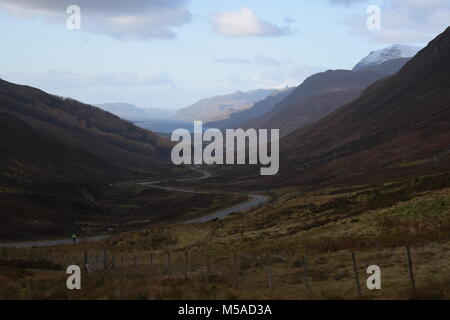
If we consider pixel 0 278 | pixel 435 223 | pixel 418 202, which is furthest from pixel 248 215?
pixel 0 278

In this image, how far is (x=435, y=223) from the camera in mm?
50812

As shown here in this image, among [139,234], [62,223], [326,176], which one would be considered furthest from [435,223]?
[326,176]

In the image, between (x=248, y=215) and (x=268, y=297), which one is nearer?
(x=268, y=297)

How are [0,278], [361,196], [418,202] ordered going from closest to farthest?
[0,278] < [418,202] < [361,196]

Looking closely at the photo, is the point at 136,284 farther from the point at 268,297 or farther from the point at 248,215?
the point at 248,215

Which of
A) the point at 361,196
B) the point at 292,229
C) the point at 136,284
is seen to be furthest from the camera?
the point at 361,196

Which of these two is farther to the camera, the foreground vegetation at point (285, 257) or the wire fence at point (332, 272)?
the wire fence at point (332, 272)

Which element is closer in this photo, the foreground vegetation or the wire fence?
the foreground vegetation

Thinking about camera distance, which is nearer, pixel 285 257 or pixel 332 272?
pixel 332 272

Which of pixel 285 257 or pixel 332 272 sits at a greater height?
pixel 285 257

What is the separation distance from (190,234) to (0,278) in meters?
54.4

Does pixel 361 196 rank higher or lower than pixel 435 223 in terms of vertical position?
higher
